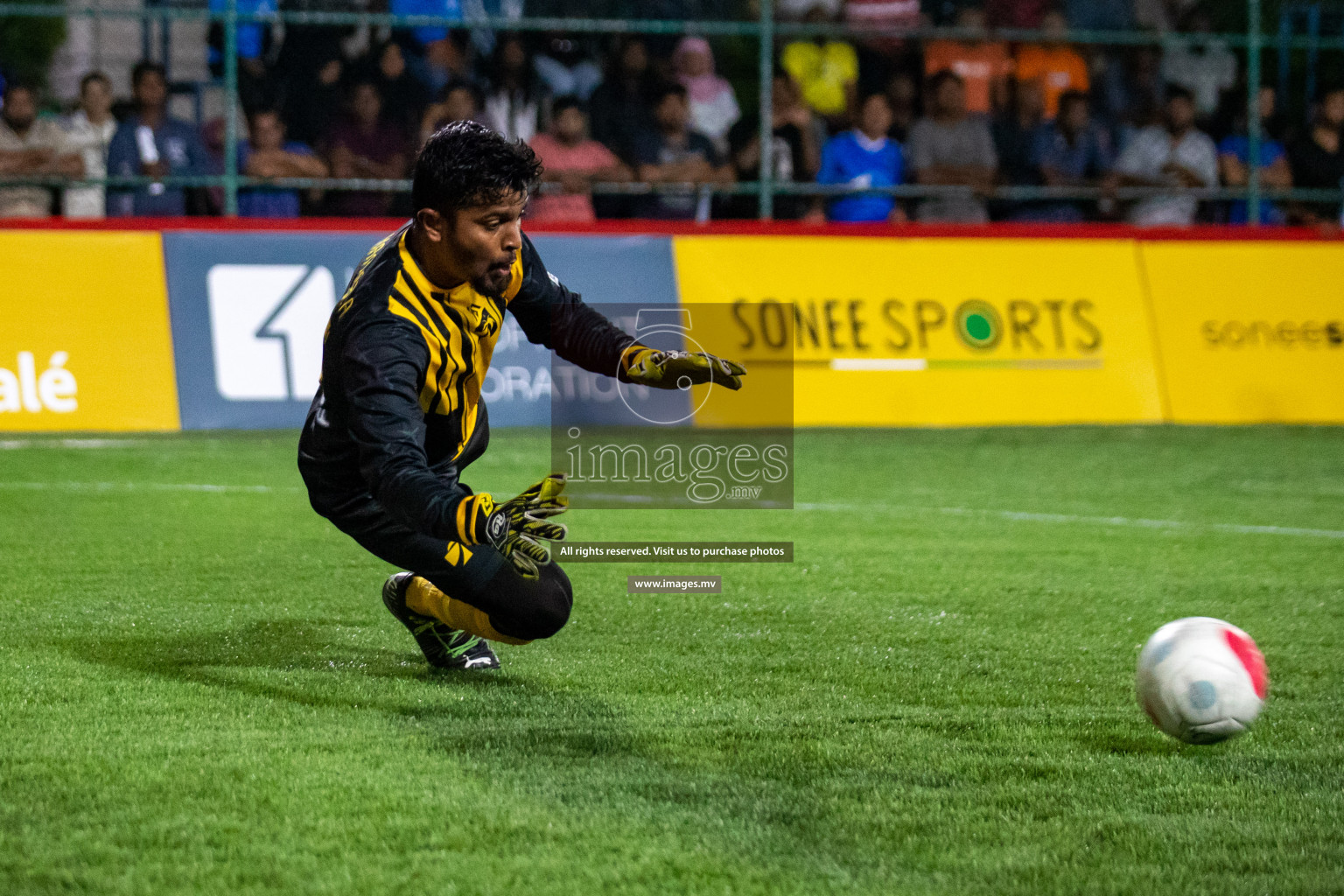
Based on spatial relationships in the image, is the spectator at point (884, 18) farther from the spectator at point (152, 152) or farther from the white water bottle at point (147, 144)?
the white water bottle at point (147, 144)

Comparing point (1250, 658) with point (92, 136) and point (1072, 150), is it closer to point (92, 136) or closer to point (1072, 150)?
point (1072, 150)

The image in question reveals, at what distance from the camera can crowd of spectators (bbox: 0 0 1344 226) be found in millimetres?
11922

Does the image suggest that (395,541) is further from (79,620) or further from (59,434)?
(59,434)

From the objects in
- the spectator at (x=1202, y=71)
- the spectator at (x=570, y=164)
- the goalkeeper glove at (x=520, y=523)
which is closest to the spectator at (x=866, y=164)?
the spectator at (x=570, y=164)

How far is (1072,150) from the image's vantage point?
44.2 feet

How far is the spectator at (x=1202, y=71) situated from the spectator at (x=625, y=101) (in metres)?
4.90

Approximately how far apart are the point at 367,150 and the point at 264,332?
204 centimetres

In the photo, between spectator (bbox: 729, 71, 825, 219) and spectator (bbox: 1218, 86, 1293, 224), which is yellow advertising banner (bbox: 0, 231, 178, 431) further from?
spectator (bbox: 1218, 86, 1293, 224)

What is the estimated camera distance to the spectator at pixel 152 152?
1175 centimetres

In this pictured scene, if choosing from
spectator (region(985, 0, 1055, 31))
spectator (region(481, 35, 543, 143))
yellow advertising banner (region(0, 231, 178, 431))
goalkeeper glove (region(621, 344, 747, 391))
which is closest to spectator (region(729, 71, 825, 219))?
spectator (region(481, 35, 543, 143))

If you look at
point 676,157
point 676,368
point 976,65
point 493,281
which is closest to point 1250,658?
point 676,368

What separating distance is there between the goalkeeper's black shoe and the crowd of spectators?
736 cm

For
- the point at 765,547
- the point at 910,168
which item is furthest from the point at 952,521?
the point at 910,168

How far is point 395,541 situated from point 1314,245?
10401mm
